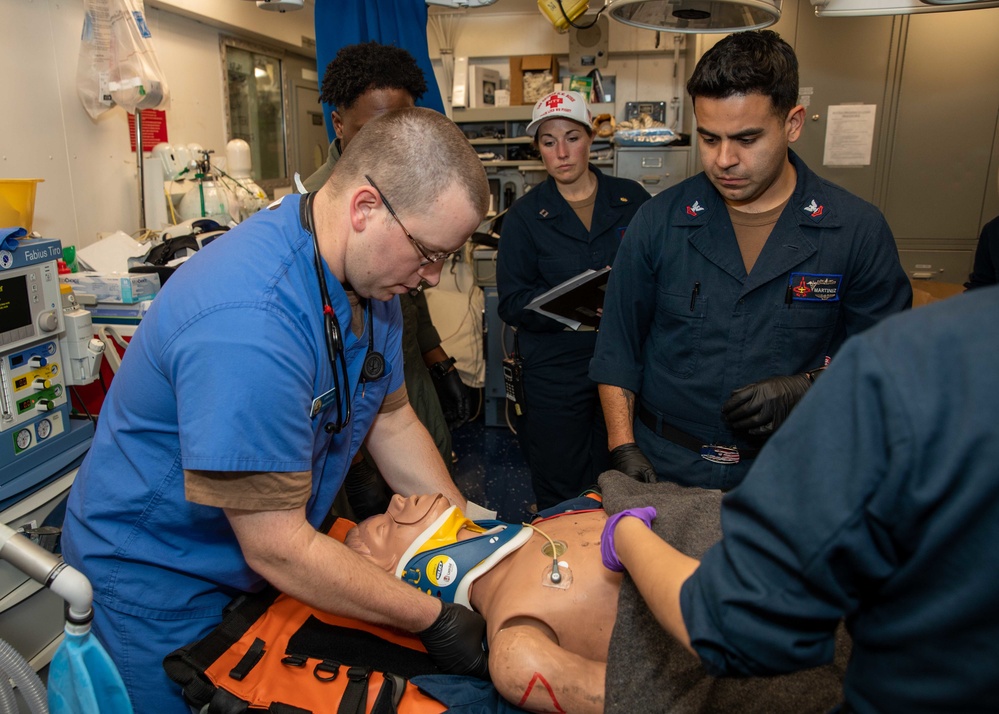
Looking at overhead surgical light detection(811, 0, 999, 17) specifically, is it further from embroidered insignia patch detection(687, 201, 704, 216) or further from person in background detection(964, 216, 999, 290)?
person in background detection(964, 216, 999, 290)

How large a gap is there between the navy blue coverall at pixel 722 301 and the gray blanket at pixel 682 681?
0.53 metres

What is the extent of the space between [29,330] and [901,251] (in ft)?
13.6

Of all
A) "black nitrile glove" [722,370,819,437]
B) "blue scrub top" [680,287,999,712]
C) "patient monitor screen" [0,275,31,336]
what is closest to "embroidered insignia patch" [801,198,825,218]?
"black nitrile glove" [722,370,819,437]

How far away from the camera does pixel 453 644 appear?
4.13ft

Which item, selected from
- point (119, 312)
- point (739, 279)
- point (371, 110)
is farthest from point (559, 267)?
point (119, 312)

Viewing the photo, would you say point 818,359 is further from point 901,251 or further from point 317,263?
point 901,251

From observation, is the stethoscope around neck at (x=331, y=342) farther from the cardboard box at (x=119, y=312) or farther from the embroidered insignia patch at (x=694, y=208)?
the cardboard box at (x=119, y=312)

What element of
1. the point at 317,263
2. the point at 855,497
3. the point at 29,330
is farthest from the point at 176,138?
the point at 855,497

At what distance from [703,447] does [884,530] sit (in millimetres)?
1103

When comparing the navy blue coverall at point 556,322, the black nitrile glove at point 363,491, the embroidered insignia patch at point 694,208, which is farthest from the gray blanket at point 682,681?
the navy blue coverall at point 556,322

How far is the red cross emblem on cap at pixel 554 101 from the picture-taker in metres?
2.67

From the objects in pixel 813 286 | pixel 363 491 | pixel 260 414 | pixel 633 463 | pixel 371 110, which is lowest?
pixel 363 491

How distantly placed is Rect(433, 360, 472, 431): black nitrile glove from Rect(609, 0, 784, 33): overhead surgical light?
5.18 ft

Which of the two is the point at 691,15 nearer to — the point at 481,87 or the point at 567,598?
the point at 567,598
